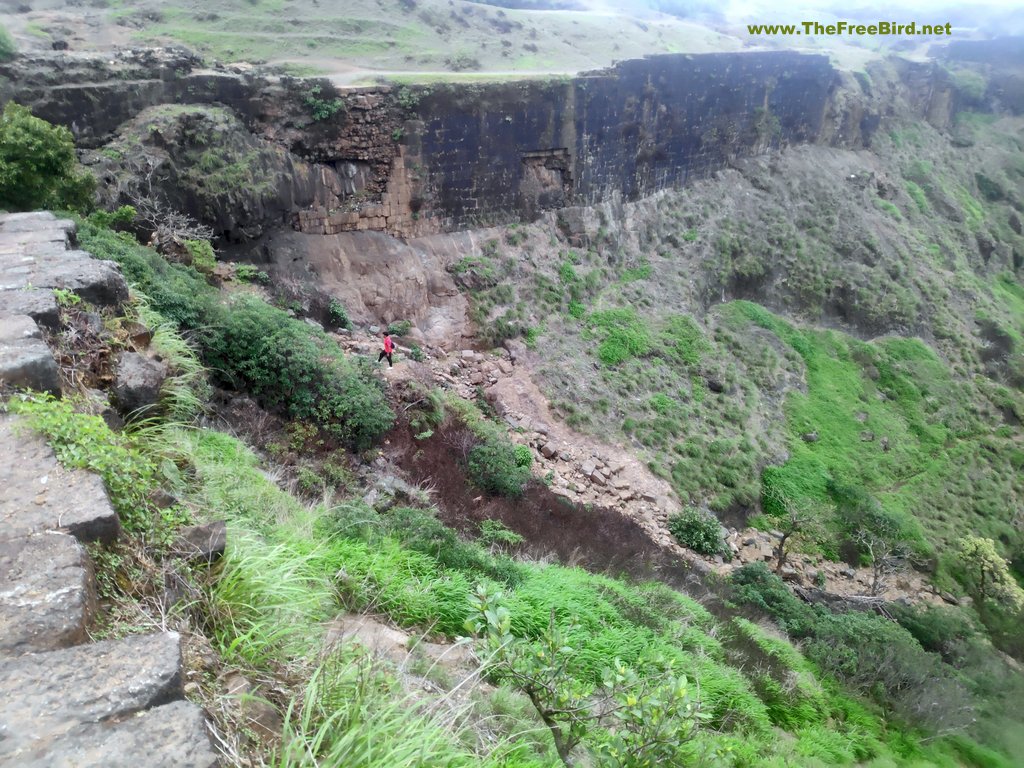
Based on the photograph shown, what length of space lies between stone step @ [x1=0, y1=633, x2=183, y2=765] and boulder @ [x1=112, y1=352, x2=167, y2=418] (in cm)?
269

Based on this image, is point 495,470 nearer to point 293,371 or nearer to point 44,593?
point 293,371

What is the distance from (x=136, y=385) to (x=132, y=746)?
3351 mm

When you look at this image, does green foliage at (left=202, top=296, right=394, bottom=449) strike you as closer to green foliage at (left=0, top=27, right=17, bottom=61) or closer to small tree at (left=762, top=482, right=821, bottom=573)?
green foliage at (left=0, top=27, right=17, bottom=61)

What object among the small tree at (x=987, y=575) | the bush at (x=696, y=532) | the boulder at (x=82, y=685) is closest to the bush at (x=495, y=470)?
the bush at (x=696, y=532)

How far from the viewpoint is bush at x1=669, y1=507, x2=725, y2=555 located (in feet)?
45.1

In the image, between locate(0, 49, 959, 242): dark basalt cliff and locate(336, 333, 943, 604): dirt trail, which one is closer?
locate(0, 49, 959, 242): dark basalt cliff

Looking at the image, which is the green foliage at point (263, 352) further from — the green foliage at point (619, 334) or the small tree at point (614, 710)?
the green foliage at point (619, 334)

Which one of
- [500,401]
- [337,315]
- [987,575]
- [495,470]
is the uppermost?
[337,315]

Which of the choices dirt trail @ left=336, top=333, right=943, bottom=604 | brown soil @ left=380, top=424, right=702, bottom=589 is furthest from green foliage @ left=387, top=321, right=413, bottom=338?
brown soil @ left=380, top=424, right=702, bottom=589

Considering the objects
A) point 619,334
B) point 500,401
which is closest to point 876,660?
point 500,401

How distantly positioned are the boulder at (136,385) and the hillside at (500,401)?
0.03m

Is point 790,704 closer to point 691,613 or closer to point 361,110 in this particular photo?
point 691,613

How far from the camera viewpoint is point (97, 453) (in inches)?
135

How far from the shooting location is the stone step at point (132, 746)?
210 cm
